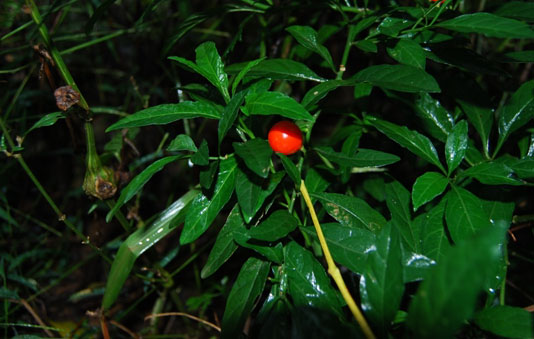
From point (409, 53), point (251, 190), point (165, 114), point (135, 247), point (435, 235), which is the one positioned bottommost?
point (135, 247)

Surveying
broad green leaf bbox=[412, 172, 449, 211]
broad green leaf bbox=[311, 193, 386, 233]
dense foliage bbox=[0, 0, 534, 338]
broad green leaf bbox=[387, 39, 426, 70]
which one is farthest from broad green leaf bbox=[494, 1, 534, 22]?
broad green leaf bbox=[311, 193, 386, 233]

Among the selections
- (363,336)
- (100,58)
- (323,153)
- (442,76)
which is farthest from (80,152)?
(100,58)

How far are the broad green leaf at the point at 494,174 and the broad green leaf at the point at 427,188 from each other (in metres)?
0.06

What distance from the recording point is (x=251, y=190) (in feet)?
2.11

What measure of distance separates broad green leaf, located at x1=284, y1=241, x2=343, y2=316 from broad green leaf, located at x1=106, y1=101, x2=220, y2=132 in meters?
0.29

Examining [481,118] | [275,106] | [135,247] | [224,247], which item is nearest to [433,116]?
[481,118]

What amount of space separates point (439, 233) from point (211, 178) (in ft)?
1.46

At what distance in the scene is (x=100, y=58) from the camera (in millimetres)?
2150

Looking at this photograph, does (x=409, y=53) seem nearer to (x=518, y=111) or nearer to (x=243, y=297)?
(x=518, y=111)

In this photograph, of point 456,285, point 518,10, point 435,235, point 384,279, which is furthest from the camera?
point 518,10

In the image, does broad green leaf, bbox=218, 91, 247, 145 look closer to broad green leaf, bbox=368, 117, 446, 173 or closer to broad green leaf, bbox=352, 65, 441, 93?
broad green leaf, bbox=352, 65, 441, 93

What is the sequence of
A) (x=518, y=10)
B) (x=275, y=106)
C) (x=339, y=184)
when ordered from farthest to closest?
(x=339, y=184) → (x=518, y=10) → (x=275, y=106)

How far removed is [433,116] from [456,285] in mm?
658

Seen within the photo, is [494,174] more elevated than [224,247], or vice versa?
[494,174]
